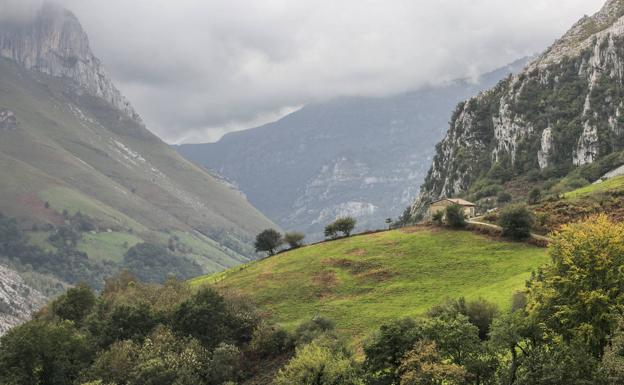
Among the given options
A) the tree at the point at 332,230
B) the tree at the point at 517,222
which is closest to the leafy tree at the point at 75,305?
the tree at the point at 332,230

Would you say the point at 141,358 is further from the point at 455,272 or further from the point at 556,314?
the point at 556,314

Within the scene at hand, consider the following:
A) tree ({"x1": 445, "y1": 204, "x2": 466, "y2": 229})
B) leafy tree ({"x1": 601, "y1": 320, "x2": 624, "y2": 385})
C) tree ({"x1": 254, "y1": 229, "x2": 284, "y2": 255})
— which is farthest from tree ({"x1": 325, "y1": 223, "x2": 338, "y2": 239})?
leafy tree ({"x1": 601, "y1": 320, "x2": 624, "y2": 385})

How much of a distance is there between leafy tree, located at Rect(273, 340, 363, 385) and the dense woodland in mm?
144

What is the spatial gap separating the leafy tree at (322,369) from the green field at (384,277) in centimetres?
1773

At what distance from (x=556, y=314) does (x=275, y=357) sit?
1864 inches

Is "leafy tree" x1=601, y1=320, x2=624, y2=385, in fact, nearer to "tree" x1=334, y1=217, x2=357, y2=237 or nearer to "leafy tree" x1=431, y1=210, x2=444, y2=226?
"leafy tree" x1=431, y1=210, x2=444, y2=226

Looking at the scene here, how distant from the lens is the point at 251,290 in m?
118

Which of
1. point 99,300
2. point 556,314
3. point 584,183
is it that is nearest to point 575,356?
point 556,314

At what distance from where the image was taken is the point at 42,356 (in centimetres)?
9612

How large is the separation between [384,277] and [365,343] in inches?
1695

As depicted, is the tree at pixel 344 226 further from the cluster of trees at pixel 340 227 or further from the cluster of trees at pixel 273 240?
the cluster of trees at pixel 273 240

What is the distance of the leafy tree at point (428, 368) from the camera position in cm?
5459

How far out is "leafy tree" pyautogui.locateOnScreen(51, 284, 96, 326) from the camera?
126 meters

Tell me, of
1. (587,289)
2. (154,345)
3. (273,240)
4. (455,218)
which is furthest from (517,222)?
(154,345)
